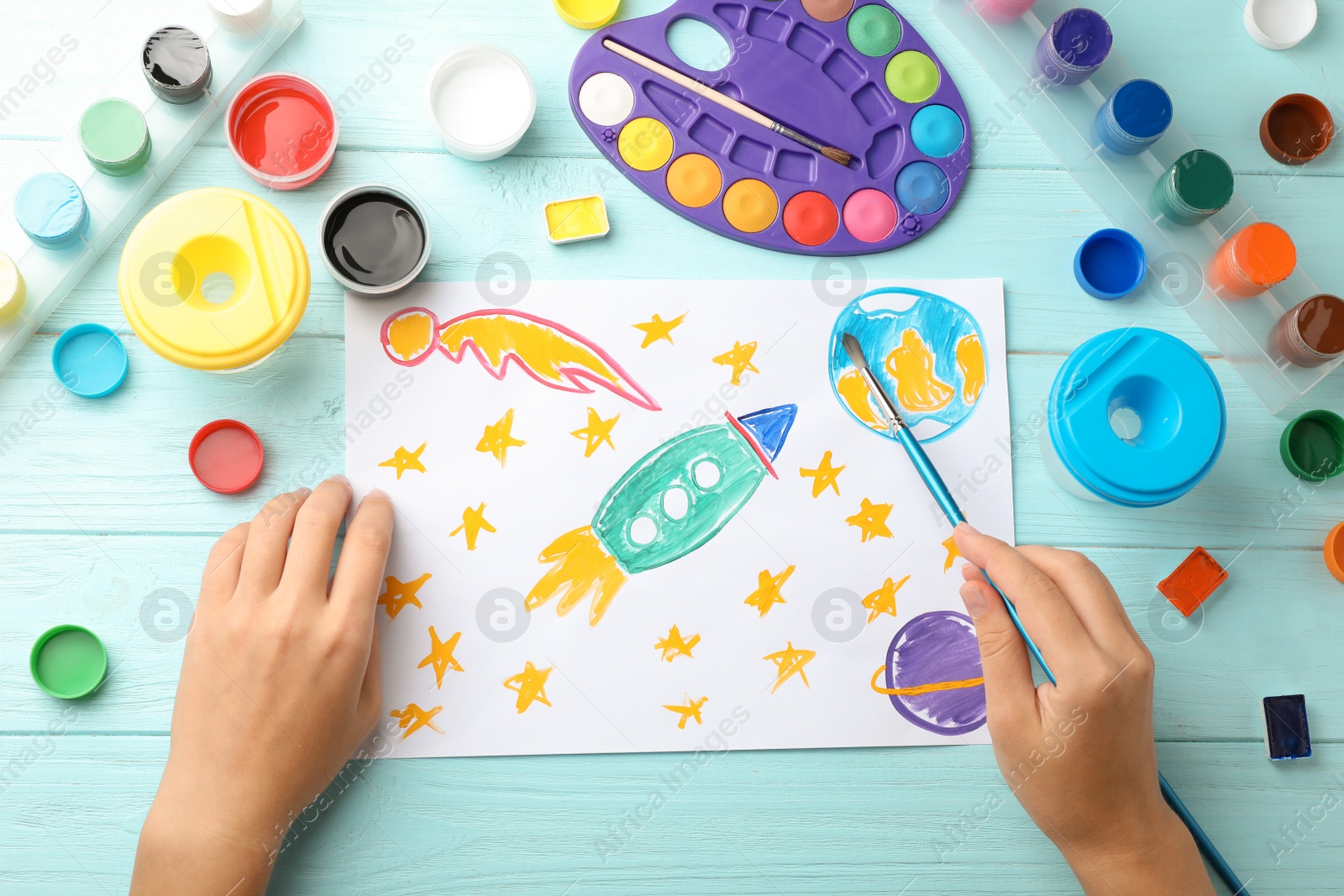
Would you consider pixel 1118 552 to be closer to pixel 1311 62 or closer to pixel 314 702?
pixel 1311 62

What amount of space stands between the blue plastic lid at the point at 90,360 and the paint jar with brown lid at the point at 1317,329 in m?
1.25

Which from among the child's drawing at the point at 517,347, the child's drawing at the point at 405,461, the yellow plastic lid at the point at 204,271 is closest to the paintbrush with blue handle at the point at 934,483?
the child's drawing at the point at 517,347

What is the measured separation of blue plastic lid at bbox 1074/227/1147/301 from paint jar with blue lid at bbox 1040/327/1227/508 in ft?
0.28

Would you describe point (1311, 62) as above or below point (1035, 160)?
above

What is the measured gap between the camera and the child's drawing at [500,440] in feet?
2.99

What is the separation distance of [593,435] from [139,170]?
547mm

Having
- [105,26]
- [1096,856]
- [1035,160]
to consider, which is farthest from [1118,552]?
[105,26]

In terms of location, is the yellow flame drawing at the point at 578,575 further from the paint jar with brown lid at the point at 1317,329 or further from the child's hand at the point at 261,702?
Answer: the paint jar with brown lid at the point at 1317,329

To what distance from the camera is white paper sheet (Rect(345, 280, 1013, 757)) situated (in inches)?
35.1

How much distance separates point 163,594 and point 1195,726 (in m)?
1.10

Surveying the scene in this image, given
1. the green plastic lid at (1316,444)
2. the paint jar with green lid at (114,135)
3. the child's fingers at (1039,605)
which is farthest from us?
the green plastic lid at (1316,444)

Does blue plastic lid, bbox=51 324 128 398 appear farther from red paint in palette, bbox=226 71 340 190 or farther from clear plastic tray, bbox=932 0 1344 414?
clear plastic tray, bbox=932 0 1344 414

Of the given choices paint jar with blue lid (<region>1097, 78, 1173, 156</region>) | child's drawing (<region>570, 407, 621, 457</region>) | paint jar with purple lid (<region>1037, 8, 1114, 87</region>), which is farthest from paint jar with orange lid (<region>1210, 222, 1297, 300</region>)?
child's drawing (<region>570, 407, 621, 457</region>)

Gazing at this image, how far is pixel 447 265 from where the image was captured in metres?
0.94
